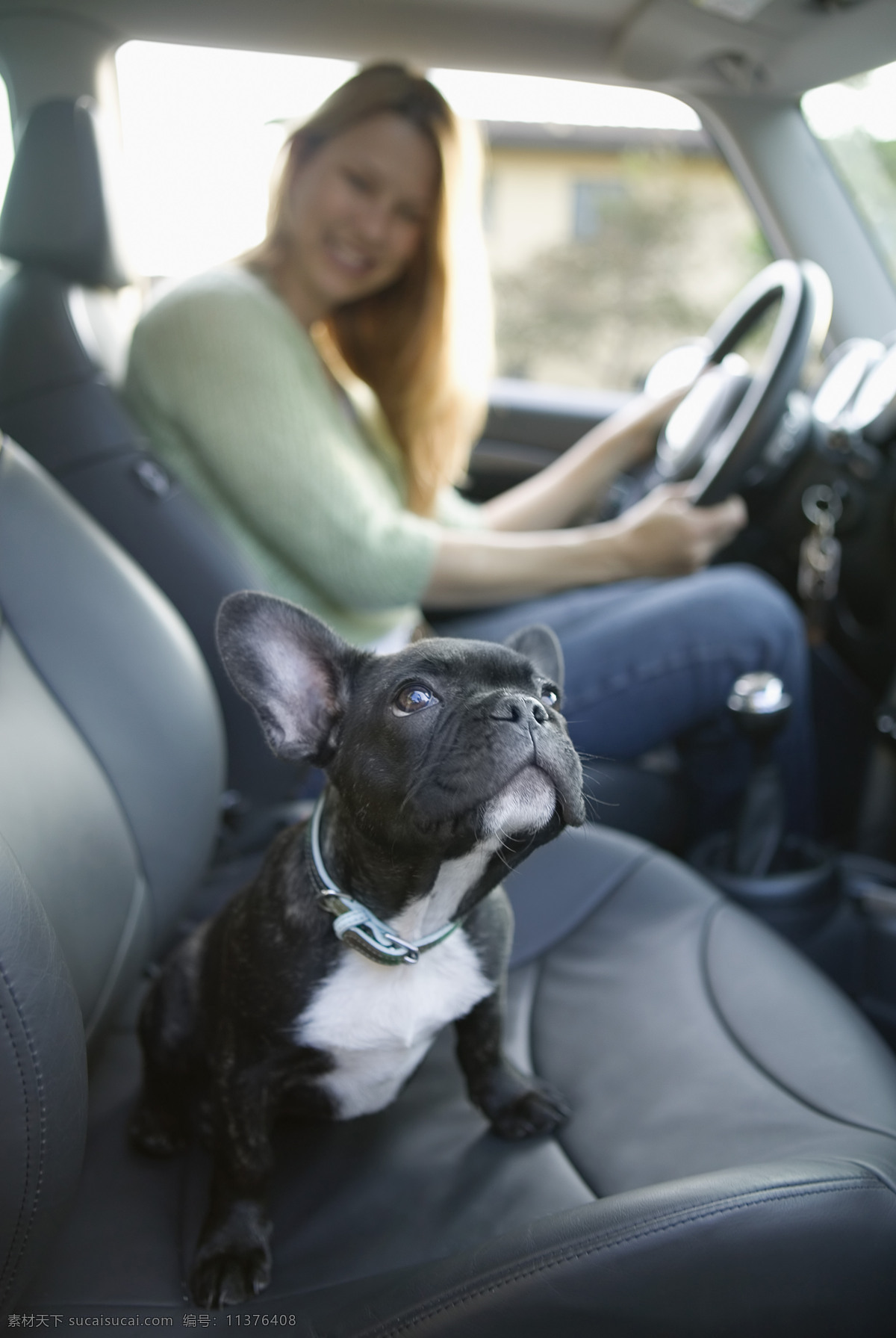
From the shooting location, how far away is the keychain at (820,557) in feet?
6.32

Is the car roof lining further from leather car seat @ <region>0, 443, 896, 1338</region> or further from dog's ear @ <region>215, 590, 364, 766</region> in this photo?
dog's ear @ <region>215, 590, 364, 766</region>

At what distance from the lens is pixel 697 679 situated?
1.82 metres

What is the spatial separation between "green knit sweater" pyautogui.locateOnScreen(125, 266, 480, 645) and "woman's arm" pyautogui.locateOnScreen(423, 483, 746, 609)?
0.37 ft

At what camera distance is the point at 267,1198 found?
3.32ft

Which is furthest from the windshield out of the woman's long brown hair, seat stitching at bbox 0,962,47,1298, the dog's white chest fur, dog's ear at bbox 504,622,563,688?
seat stitching at bbox 0,962,47,1298

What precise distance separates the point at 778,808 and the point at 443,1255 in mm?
988

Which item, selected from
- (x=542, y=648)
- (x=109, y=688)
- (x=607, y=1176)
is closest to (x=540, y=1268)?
(x=607, y=1176)

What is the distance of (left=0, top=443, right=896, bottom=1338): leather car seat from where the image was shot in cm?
80

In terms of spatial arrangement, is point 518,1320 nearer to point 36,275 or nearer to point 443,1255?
point 443,1255

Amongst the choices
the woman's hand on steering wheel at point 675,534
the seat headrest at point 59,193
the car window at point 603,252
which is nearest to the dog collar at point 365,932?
the woman's hand on steering wheel at point 675,534

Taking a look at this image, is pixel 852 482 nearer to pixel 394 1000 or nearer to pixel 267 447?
pixel 267 447

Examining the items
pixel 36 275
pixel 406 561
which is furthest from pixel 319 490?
pixel 36 275

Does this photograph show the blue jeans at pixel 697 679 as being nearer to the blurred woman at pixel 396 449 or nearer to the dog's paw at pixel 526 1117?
the blurred woman at pixel 396 449

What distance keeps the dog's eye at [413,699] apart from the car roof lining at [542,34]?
1343 millimetres
